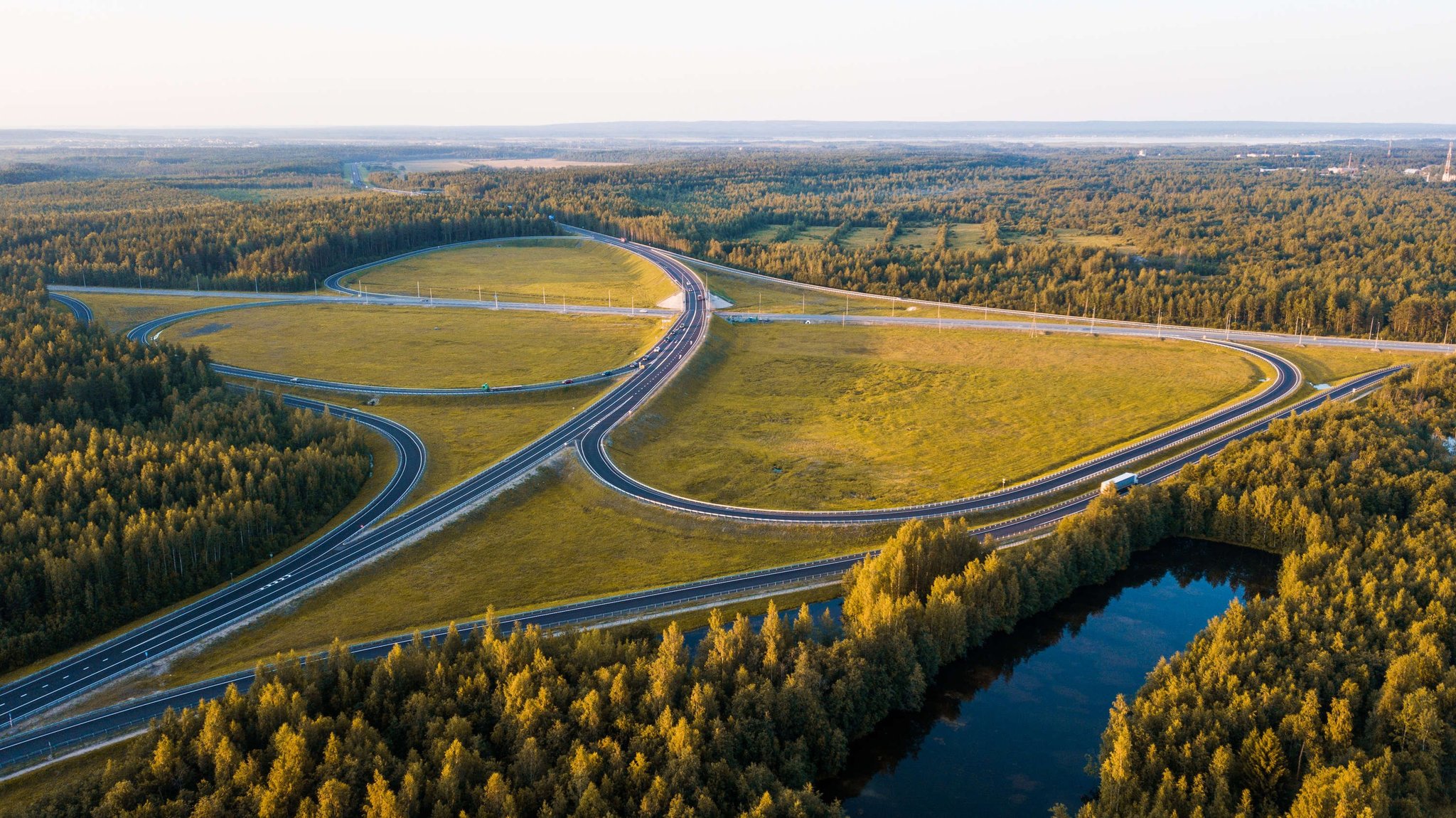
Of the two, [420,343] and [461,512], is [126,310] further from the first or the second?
[461,512]

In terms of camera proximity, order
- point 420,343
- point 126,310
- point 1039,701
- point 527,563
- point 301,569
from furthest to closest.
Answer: point 126,310, point 420,343, point 527,563, point 301,569, point 1039,701

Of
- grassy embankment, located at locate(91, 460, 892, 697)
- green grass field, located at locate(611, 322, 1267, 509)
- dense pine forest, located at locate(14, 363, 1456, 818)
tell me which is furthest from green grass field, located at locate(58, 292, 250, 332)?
dense pine forest, located at locate(14, 363, 1456, 818)

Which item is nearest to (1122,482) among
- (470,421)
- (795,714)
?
(795,714)

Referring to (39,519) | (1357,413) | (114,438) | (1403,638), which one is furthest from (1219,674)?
(114,438)

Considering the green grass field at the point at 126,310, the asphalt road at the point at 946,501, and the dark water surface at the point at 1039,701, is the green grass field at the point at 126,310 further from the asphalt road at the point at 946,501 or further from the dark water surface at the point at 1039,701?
the dark water surface at the point at 1039,701

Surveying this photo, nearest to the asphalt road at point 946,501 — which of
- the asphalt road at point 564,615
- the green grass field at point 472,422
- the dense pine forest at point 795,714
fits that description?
the asphalt road at point 564,615
